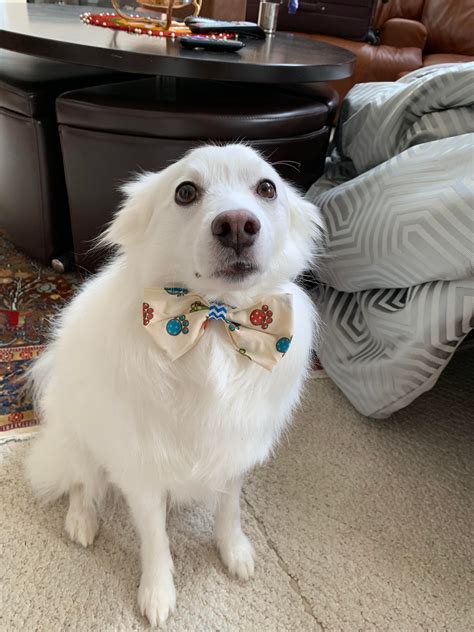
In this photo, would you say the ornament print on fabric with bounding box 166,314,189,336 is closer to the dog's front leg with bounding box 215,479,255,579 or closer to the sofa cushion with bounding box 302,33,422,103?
the dog's front leg with bounding box 215,479,255,579

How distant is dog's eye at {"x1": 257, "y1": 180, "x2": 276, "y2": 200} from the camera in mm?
866

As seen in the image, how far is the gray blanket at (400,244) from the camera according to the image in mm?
1174

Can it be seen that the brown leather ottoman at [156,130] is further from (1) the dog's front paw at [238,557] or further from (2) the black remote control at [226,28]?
(1) the dog's front paw at [238,557]

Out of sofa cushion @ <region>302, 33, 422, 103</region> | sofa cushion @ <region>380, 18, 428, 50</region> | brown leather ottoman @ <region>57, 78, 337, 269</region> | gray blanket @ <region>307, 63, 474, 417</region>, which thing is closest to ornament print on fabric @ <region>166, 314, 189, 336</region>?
gray blanket @ <region>307, 63, 474, 417</region>

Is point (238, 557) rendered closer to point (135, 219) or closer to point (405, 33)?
point (135, 219)

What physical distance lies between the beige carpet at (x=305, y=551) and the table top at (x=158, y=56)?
1.03m

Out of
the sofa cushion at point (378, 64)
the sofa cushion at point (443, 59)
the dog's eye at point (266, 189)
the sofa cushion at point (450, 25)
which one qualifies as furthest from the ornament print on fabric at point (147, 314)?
the sofa cushion at point (450, 25)

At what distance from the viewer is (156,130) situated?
1526 millimetres

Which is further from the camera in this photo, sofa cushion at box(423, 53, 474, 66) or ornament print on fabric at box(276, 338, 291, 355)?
sofa cushion at box(423, 53, 474, 66)

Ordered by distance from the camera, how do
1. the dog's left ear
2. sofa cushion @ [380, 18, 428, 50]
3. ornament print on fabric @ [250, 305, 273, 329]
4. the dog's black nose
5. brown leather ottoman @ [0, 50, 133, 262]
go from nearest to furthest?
the dog's black nose → ornament print on fabric @ [250, 305, 273, 329] → the dog's left ear → brown leather ottoman @ [0, 50, 133, 262] → sofa cushion @ [380, 18, 428, 50]

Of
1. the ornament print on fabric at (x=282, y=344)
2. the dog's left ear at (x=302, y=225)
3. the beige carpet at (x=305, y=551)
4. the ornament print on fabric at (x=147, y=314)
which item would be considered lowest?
the beige carpet at (x=305, y=551)

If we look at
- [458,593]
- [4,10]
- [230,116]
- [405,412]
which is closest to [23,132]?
[230,116]

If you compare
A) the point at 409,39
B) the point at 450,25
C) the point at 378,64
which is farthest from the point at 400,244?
the point at 450,25

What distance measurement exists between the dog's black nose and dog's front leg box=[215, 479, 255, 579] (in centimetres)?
56
